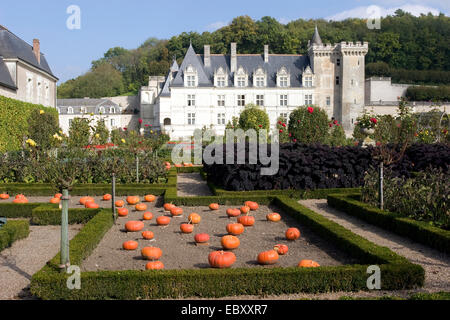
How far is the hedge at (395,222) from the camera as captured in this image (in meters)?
5.19

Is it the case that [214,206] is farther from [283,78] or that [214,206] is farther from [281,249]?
[283,78]

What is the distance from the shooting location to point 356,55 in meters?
40.5

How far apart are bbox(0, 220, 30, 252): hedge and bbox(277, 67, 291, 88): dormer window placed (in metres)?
35.1

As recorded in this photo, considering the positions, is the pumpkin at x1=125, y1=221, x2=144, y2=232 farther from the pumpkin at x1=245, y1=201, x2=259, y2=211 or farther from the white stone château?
the white stone château

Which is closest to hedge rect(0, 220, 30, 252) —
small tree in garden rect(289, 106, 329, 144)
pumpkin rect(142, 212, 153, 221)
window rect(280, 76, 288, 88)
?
pumpkin rect(142, 212, 153, 221)

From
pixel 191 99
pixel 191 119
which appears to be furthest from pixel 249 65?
pixel 191 119

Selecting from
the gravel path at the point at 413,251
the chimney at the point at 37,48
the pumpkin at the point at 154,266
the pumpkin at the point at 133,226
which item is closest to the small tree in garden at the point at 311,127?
the gravel path at the point at 413,251

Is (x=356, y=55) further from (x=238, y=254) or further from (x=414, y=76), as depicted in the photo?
(x=238, y=254)

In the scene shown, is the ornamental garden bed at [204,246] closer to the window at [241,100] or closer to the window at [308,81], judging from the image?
the window at [241,100]

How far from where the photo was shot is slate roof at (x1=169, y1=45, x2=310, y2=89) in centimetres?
3878

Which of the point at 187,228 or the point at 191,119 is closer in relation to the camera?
the point at 187,228

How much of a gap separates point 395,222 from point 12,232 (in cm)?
531

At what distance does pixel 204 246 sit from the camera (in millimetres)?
5445
